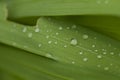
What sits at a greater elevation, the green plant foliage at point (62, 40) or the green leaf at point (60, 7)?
the green leaf at point (60, 7)

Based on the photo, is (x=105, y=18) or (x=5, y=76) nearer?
(x=105, y=18)

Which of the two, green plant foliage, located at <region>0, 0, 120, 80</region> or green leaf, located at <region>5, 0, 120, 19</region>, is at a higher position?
green leaf, located at <region>5, 0, 120, 19</region>

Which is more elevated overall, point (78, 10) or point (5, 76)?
point (78, 10)

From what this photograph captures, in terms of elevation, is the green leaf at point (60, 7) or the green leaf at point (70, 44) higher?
the green leaf at point (60, 7)

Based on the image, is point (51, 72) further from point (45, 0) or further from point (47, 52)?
point (45, 0)

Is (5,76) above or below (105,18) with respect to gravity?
below

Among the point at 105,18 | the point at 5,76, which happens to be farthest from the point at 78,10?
the point at 5,76

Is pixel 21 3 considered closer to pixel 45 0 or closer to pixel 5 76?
pixel 45 0

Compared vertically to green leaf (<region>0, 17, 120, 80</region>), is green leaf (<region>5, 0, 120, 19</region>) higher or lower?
higher

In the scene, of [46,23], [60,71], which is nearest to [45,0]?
[46,23]
